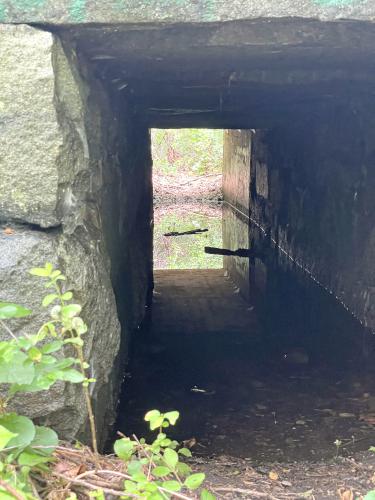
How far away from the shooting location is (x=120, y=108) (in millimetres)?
3445

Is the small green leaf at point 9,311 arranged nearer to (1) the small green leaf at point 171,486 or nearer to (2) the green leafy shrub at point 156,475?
(2) the green leafy shrub at point 156,475

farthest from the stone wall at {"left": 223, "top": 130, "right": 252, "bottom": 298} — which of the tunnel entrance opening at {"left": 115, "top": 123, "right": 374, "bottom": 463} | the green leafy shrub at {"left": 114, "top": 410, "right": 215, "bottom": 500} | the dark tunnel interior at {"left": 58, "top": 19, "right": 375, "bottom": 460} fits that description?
the green leafy shrub at {"left": 114, "top": 410, "right": 215, "bottom": 500}

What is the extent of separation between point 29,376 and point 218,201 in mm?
14899

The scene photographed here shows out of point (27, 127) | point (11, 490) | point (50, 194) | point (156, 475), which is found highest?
point (27, 127)

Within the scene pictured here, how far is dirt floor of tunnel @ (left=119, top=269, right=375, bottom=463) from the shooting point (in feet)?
8.74

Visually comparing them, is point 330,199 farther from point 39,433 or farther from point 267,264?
point 39,433

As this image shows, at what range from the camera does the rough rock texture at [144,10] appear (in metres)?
1.63

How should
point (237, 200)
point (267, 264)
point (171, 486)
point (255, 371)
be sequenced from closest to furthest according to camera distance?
point (171, 486)
point (255, 371)
point (267, 264)
point (237, 200)

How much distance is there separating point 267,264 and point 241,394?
4.30 meters

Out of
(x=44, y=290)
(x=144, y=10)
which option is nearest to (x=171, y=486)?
(x=44, y=290)

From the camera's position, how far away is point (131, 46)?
203 centimetres

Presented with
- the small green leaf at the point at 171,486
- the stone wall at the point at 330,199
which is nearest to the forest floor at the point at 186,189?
the stone wall at the point at 330,199

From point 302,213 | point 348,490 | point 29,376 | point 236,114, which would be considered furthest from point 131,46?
point 302,213

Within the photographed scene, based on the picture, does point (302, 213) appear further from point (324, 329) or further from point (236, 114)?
point (324, 329)
